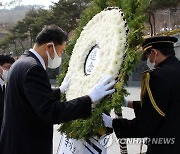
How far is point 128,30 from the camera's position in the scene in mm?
2109

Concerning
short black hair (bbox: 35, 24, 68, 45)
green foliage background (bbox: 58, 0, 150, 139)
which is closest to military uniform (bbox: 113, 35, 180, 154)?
green foliage background (bbox: 58, 0, 150, 139)

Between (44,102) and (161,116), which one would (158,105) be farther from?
(44,102)

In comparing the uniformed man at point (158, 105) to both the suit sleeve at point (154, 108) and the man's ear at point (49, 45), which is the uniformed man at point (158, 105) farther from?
the man's ear at point (49, 45)

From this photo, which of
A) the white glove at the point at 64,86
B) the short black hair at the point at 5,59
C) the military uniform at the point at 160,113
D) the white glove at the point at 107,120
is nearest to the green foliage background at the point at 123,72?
the white glove at the point at 107,120

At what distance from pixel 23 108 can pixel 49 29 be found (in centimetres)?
52

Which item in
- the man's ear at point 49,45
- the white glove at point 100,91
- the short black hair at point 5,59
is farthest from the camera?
the short black hair at point 5,59

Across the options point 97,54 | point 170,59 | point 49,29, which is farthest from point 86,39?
point 170,59

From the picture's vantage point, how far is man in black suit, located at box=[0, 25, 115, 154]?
1914mm

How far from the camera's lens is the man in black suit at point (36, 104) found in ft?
6.28

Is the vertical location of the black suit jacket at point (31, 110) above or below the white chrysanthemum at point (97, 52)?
below

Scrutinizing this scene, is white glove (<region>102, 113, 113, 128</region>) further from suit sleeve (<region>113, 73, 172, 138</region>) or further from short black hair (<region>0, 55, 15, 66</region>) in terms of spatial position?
short black hair (<region>0, 55, 15, 66</region>)

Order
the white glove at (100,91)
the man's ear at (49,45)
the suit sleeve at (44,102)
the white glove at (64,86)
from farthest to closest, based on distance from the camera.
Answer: the white glove at (64,86)
the man's ear at (49,45)
the white glove at (100,91)
the suit sleeve at (44,102)

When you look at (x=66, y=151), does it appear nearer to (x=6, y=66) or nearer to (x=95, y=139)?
(x=95, y=139)

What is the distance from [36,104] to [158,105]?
Answer: 27.0 inches
